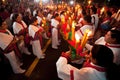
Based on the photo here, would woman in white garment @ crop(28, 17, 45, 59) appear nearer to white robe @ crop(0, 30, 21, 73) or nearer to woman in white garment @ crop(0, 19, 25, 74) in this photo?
woman in white garment @ crop(0, 19, 25, 74)

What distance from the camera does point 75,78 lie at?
130 inches

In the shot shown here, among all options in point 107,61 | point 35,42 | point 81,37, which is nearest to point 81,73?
point 107,61

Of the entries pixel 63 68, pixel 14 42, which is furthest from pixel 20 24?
pixel 63 68

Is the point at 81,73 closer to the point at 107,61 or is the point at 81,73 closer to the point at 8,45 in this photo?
the point at 107,61

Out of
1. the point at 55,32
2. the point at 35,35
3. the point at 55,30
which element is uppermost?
the point at 35,35

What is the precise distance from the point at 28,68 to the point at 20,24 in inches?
70.6

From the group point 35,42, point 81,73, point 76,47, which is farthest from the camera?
point 35,42

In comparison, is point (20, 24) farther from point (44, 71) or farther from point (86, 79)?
point (86, 79)

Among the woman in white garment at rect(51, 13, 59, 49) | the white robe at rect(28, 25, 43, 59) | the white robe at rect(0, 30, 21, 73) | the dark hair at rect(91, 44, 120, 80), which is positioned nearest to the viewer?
the dark hair at rect(91, 44, 120, 80)

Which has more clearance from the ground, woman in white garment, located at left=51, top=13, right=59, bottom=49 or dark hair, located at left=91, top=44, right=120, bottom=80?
dark hair, located at left=91, top=44, right=120, bottom=80

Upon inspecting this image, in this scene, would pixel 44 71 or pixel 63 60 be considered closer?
pixel 63 60

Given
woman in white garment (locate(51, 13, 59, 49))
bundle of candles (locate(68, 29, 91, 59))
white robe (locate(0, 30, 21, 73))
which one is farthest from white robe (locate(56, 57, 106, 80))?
woman in white garment (locate(51, 13, 59, 49))

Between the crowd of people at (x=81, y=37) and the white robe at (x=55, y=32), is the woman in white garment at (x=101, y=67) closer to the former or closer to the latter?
the crowd of people at (x=81, y=37)

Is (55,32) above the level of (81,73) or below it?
below
